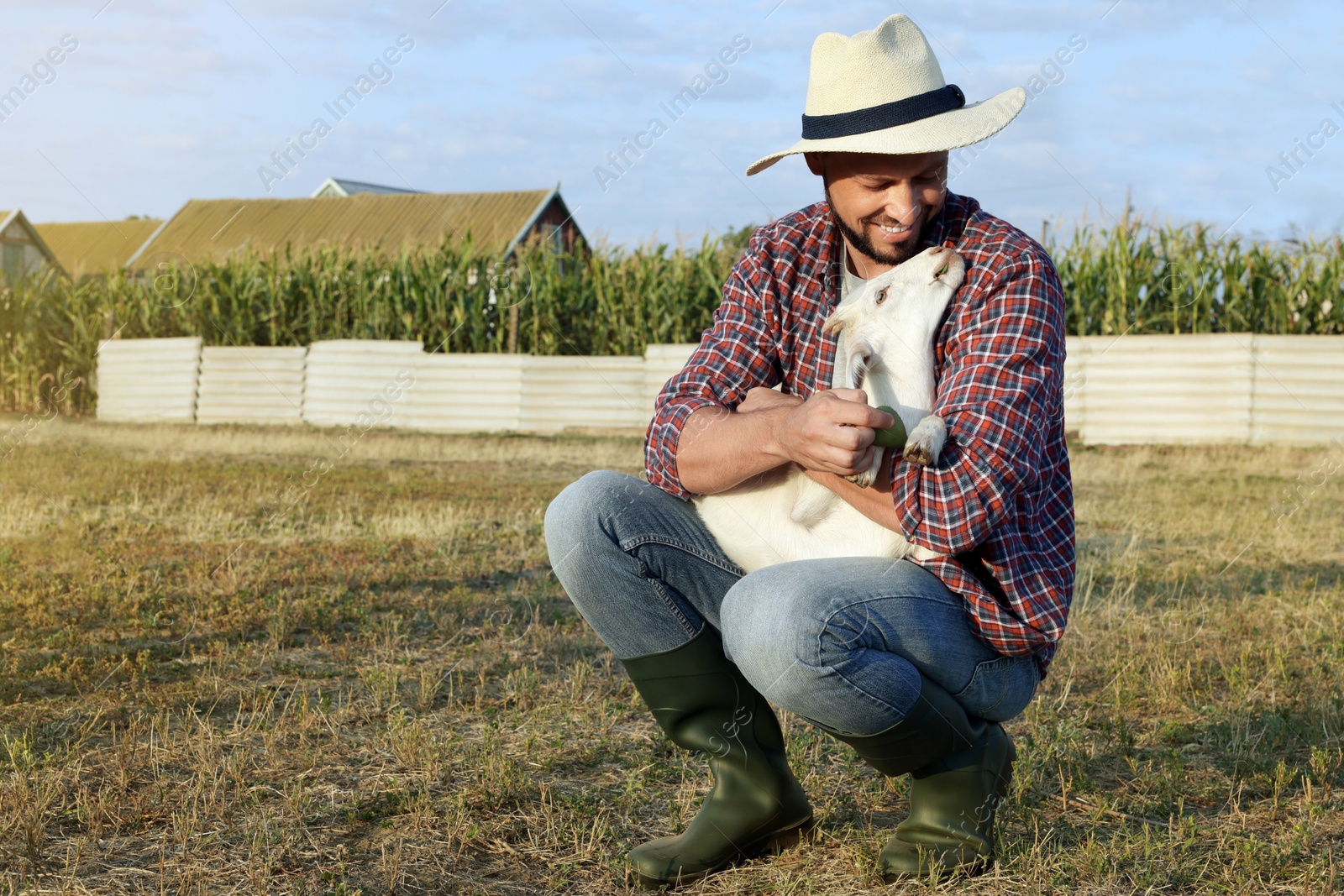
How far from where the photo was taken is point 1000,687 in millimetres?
2324

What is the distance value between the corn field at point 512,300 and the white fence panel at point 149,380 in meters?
0.50

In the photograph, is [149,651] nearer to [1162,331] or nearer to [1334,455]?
[1334,455]

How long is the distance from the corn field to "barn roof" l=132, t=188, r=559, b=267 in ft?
29.1

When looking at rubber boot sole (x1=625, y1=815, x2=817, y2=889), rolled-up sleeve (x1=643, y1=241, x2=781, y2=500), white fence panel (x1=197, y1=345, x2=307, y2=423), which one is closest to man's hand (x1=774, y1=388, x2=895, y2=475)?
rolled-up sleeve (x1=643, y1=241, x2=781, y2=500)

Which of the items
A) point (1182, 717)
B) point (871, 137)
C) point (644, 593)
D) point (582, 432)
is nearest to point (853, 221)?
point (871, 137)

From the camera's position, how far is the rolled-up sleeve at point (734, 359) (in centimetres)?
256

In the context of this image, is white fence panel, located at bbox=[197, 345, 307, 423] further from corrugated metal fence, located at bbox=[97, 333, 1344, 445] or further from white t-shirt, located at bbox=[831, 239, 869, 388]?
white t-shirt, located at bbox=[831, 239, 869, 388]

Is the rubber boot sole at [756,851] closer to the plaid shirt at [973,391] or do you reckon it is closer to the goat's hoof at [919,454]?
the plaid shirt at [973,391]

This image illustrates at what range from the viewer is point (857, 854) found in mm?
2404

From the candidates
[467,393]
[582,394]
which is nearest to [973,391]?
[582,394]

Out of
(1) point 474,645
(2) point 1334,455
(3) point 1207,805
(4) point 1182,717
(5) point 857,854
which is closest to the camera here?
(5) point 857,854

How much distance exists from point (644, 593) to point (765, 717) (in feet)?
1.30

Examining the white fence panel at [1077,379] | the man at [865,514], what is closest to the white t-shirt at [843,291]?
the man at [865,514]

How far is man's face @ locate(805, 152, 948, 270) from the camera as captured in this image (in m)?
2.33
